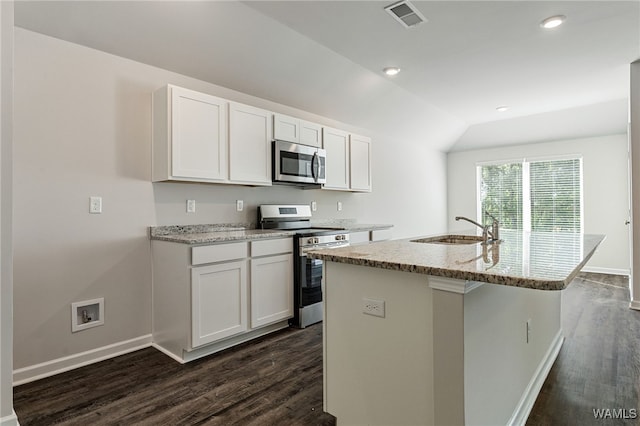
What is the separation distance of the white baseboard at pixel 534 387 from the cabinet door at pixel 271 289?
6.25 ft

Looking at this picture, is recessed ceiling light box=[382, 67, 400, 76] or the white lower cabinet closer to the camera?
the white lower cabinet

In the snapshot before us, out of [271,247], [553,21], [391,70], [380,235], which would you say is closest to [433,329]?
[271,247]

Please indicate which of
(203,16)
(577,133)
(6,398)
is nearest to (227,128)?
(203,16)

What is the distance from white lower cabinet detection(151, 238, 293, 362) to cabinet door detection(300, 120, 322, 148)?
1214 mm

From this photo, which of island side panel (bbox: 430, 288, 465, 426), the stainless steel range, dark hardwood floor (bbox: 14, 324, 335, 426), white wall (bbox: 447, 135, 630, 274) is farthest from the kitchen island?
white wall (bbox: 447, 135, 630, 274)

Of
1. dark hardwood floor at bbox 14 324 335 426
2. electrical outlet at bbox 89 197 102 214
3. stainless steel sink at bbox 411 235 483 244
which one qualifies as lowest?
dark hardwood floor at bbox 14 324 335 426

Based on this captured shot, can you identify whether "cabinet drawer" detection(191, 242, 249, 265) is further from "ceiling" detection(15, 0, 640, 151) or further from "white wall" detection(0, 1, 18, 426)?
"ceiling" detection(15, 0, 640, 151)

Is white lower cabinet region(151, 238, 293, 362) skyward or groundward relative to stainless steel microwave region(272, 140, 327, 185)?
groundward

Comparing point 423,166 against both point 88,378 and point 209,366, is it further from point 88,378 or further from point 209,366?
point 88,378

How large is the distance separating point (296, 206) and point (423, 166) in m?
3.39

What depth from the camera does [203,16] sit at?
2592 millimetres

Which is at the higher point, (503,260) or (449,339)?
(503,260)

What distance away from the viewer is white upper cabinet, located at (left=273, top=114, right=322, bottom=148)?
11.5 feet

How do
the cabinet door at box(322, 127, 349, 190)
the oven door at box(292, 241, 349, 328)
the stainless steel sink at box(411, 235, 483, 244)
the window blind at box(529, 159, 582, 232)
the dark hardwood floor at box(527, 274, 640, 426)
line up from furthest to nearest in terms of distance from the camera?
the window blind at box(529, 159, 582, 232) → the cabinet door at box(322, 127, 349, 190) → the oven door at box(292, 241, 349, 328) → the stainless steel sink at box(411, 235, 483, 244) → the dark hardwood floor at box(527, 274, 640, 426)
